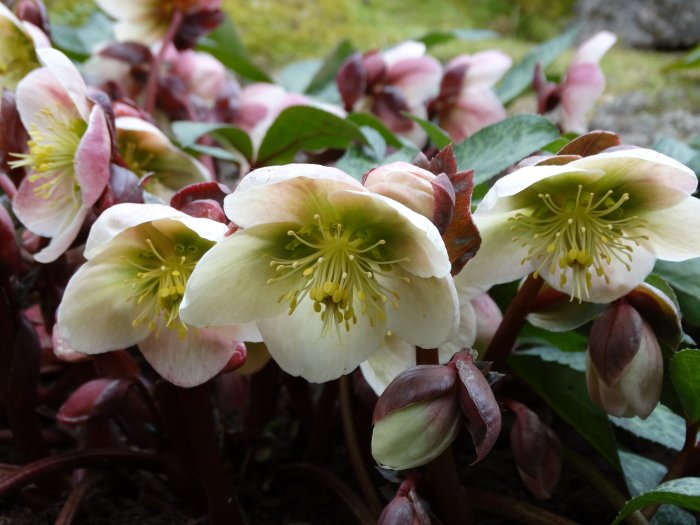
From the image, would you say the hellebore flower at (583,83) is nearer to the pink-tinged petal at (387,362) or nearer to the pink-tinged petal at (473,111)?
the pink-tinged petal at (473,111)

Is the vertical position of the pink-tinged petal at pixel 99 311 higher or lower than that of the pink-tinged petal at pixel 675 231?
lower

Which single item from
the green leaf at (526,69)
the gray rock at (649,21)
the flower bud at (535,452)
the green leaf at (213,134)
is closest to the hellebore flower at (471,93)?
the green leaf at (526,69)

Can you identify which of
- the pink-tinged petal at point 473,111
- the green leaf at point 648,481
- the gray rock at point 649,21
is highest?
the pink-tinged petal at point 473,111

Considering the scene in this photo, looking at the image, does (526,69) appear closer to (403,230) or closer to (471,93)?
(471,93)

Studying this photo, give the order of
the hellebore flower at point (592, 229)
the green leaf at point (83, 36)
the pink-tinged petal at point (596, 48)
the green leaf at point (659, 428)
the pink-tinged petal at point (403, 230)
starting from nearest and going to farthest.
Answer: the pink-tinged petal at point (403, 230) < the hellebore flower at point (592, 229) < the green leaf at point (659, 428) < the pink-tinged petal at point (596, 48) < the green leaf at point (83, 36)

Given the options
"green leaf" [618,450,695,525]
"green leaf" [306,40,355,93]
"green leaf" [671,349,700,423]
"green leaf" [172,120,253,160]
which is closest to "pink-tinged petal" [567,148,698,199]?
"green leaf" [671,349,700,423]

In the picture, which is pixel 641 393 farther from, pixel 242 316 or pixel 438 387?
pixel 242 316

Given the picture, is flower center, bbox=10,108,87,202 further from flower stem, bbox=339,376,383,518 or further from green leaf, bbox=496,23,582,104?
green leaf, bbox=496,23,582,104
